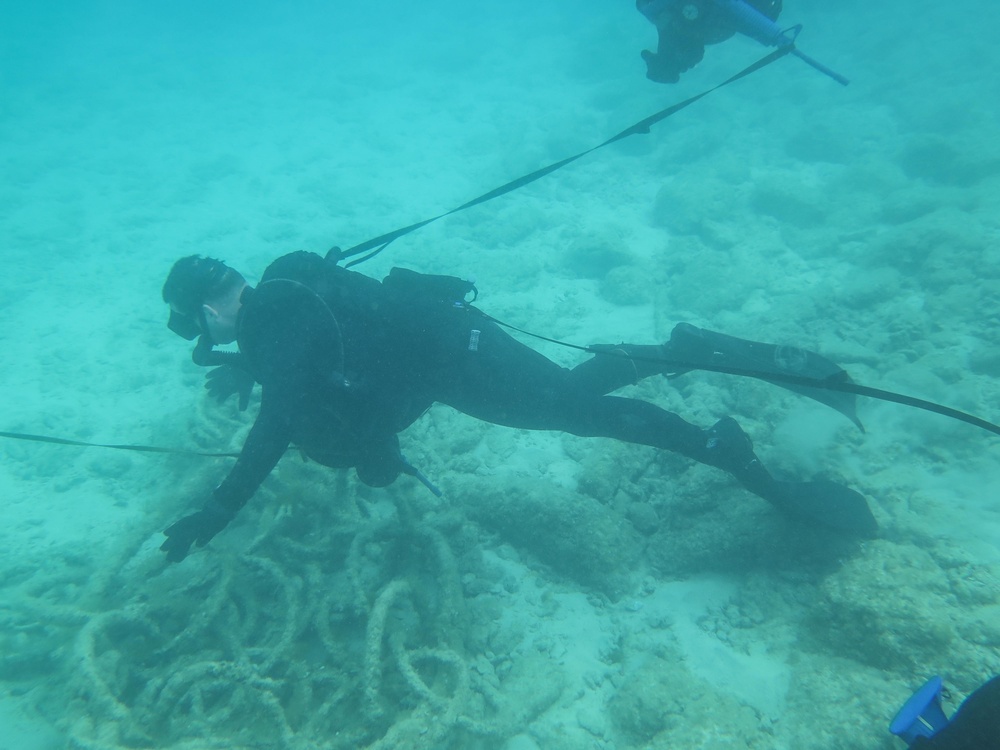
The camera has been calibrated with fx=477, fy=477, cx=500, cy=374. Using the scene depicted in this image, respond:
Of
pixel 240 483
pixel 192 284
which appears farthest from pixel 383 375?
pixel 192 284

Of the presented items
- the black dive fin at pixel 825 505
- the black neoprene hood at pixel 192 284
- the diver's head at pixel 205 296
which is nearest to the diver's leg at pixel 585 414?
the black dive fin at pixel 825 505

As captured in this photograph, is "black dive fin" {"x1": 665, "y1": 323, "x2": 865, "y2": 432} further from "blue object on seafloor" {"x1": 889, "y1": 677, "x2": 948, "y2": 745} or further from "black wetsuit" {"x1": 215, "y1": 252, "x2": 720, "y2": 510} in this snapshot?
→ "blue object on seafloor" {"x1": 889, "y1": 677, "x2": 948, "y2": 745}

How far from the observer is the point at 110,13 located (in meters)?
51.8

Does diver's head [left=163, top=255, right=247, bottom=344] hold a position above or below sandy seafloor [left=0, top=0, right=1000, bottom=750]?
above

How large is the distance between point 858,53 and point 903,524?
2758cm

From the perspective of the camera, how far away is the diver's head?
3.41m

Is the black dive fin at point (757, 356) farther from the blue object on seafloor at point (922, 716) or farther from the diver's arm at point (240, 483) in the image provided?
the diver's arm at point (240, 483)

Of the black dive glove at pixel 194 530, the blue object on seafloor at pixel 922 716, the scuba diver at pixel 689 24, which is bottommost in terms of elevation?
the blue object on seafloor at pixel 922 716

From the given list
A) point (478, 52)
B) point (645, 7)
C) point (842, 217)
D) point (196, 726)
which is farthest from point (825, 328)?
point (478, 52)

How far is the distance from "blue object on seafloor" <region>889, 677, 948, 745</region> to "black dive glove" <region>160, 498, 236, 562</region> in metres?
3.60

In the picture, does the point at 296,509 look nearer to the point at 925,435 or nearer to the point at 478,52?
the point at 925,435

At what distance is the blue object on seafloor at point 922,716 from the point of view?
206 centimetres

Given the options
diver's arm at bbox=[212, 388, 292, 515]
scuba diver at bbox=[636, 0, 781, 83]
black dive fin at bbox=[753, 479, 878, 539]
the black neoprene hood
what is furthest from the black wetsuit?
scuba diver at bbox=[636, 0, 781, 83]

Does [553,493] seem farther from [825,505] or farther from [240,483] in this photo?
[240,483]
